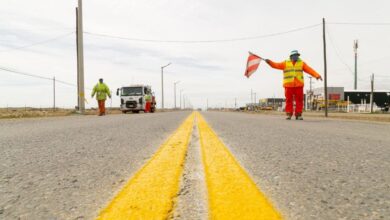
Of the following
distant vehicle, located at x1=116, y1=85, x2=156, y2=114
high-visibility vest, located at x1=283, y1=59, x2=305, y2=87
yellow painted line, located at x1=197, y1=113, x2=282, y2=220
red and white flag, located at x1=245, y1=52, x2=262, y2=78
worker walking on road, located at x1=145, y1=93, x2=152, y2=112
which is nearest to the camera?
yellow painted line, located at x1=197, y1=113, x2=282, y2=220

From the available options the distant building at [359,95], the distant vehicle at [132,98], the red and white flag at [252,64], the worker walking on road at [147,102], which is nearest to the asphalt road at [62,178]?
the red and white flag at [252,64]

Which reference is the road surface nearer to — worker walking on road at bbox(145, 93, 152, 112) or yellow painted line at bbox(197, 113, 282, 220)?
yellow painted line at bbox(197, 113, 282, 220)

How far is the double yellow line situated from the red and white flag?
368 inches

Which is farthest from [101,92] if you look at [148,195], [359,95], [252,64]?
[359,95]

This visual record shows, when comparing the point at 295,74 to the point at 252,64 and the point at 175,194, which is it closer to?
the point at 252,64

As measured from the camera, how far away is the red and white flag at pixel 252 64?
37.9 feet

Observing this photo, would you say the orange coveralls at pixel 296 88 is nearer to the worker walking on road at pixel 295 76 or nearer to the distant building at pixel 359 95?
the worker walking on road at pixel 295 76


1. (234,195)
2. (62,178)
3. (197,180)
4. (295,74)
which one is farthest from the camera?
(295,74)

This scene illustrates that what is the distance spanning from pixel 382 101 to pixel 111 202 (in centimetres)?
9969

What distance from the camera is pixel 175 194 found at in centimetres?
163

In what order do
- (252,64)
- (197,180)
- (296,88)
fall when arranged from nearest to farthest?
(197,180) → (296,88) → (252,64)

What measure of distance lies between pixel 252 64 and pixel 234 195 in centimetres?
1034

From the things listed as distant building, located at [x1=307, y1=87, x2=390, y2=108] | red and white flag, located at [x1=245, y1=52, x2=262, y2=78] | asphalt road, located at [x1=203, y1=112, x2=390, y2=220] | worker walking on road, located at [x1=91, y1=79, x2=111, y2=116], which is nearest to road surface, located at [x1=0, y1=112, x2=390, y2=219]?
asphalt road, located at [x1=203, y1=112, x2=390, y2=220]

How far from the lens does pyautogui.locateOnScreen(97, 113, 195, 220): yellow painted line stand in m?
1.34
